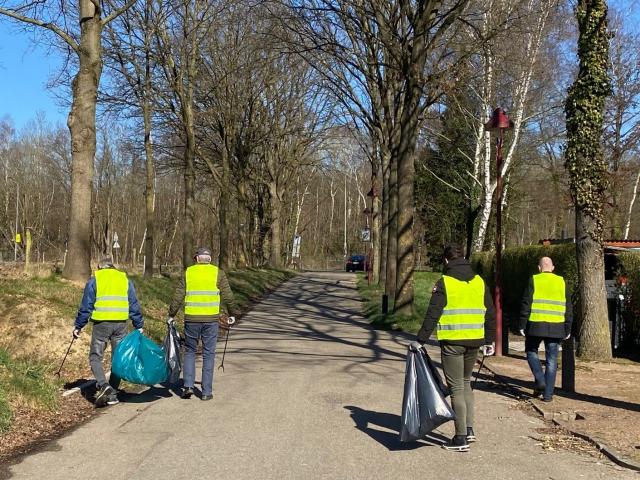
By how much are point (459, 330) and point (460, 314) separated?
150 millimetres

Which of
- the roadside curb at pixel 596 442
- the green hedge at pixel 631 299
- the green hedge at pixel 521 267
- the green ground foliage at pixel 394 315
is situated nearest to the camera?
the roadside curb at pixel 596 442

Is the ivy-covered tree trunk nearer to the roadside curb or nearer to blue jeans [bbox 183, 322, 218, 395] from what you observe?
the roadside curb

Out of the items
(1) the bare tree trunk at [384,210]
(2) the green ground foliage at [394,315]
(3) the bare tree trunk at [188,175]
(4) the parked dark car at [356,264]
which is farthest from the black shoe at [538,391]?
(4) the parked dark car at [356,264]

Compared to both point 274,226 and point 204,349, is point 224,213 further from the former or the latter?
point 204,349

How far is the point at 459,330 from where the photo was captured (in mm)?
6629

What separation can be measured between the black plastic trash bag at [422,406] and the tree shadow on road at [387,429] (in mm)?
355

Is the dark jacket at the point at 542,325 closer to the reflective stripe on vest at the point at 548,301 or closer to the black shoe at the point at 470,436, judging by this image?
the reflective stripe on vest at the point at 548,301

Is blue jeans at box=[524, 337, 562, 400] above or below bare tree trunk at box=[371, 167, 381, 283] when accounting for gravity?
below

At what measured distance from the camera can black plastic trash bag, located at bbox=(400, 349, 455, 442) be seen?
6.36 m

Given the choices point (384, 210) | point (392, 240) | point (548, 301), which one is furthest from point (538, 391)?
point (384, 210)

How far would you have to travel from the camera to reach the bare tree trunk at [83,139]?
1525 centimetres

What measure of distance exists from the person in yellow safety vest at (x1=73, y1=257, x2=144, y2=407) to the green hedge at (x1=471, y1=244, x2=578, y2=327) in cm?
1148

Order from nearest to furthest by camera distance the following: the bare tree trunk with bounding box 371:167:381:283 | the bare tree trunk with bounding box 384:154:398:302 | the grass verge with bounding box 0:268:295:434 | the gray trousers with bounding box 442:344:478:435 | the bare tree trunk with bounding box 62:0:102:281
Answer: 1. the gray trousers with bounding box 442:344:478:435
2. the grass verge with bounding box 0:268:295:434
3. the bare tree trunk with bounding box 62:0:102:281
4. the bare tree trunk with bounding box 384:154:398:302
5. the bare tree trunk with bounding box 371:167:381:283

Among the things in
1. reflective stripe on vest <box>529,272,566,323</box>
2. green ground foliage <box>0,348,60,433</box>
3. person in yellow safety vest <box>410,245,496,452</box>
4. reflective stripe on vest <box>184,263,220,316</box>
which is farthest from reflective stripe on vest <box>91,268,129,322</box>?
reflective stripe on vest <box>529,272,566,323</box>
